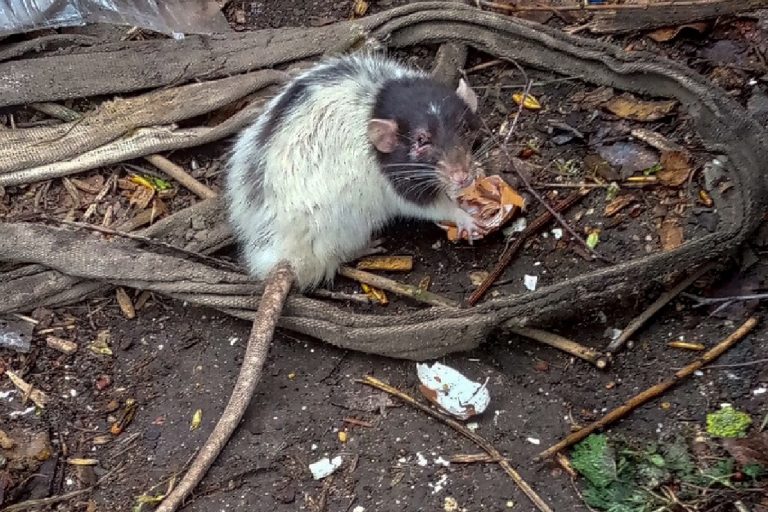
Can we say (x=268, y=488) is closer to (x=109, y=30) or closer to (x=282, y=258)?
(x=282, y=258)

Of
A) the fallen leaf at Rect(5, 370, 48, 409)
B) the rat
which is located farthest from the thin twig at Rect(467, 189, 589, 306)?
the fallen leaf at Rect(5, 370, 48, 409)

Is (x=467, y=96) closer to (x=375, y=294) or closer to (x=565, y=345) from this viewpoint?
(x=375, y=294)

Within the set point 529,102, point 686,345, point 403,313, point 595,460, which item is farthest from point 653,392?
point 529,102

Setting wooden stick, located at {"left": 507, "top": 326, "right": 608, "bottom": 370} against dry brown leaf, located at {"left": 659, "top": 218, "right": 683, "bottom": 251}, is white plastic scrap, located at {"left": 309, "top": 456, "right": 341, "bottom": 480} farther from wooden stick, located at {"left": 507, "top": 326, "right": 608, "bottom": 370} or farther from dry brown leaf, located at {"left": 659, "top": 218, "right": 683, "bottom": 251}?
dry brown leaf, located at {"left": 659, "top": 218, "right": 683, "bottom": 251}

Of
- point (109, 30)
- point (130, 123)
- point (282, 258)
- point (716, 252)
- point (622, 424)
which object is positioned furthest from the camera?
point (109, 30)

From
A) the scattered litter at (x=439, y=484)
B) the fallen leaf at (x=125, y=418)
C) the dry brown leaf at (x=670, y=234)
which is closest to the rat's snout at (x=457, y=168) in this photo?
the dry brown leaf at (x=670, y=234)

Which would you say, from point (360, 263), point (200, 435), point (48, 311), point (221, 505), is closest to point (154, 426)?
point (200, 435)
